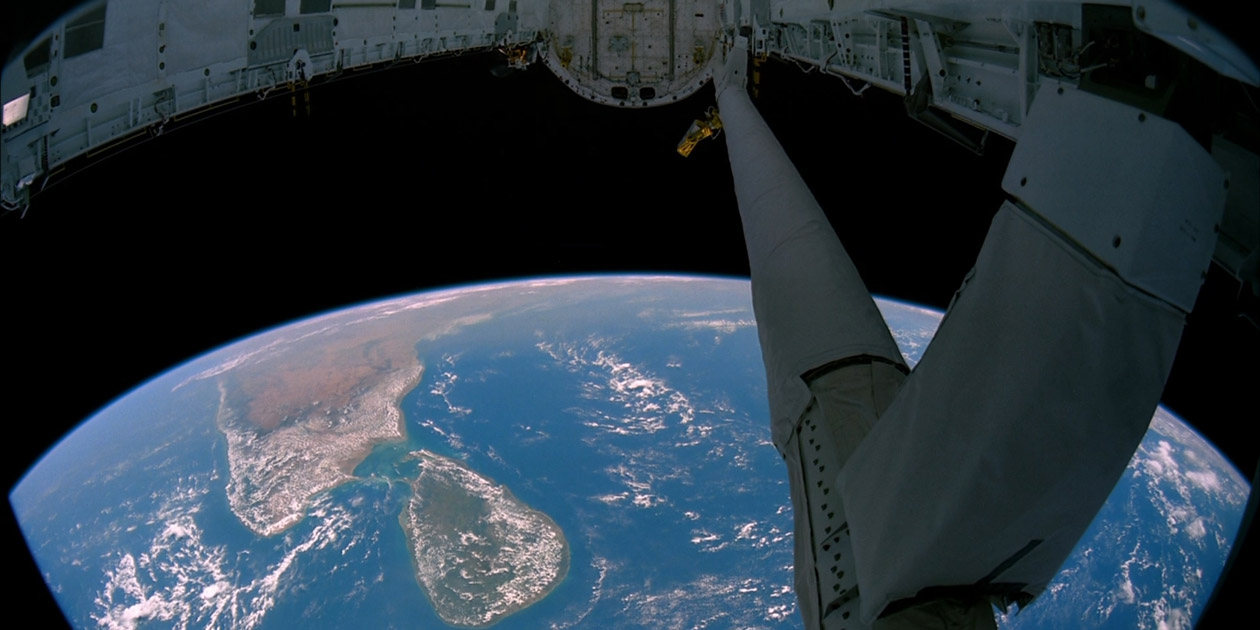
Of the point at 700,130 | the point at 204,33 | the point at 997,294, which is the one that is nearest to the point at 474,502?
the point at 700,130

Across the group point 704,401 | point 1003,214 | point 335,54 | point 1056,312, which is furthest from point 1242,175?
point 704,401

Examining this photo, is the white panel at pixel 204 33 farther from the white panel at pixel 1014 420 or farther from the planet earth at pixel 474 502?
the planet earth at pixel 474 502

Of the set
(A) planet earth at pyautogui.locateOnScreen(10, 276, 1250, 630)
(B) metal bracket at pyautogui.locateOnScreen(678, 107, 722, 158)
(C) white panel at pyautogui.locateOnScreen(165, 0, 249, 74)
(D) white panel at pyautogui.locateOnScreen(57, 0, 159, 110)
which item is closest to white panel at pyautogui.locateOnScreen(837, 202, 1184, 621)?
(D) white panel at pyautogui.locateOnScreen(57, 0, 159, 110)

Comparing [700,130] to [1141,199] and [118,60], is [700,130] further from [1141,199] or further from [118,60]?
[1141,199]

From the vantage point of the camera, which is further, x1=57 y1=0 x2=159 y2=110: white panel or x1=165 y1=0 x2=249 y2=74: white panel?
x1=165 y1=0 x2=249 y2=74: white panel

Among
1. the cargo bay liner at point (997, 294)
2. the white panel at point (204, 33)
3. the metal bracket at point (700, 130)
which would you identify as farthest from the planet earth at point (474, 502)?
the cargo bay liner at point (997, 294)

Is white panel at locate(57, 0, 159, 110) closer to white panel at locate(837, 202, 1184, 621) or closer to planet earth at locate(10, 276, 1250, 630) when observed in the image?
white panel at locate(837, 202, 1184, 621)

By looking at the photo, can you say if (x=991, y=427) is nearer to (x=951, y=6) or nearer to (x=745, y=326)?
(x=951, y=6)

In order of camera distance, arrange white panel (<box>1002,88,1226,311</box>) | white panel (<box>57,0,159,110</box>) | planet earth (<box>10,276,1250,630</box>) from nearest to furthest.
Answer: white panel (<box>1002,88,1226,311</box>), white panel (<box>57,0,159,110</box>), planet earth (<box>10,276,1250,630</box>)
